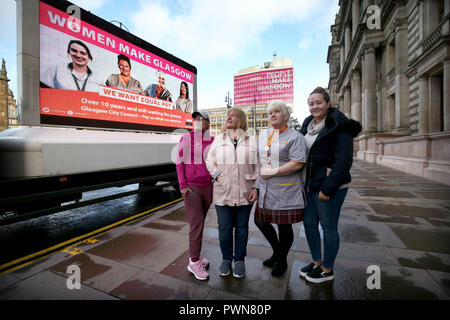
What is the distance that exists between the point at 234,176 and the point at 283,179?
53 cm

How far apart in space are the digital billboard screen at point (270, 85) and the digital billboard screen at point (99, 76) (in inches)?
4346

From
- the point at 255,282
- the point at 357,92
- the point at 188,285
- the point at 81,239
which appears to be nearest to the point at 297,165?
the point at 255,282

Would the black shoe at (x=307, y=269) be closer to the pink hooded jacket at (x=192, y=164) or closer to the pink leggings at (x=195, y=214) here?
the pink leggings at (x=195, y=214)

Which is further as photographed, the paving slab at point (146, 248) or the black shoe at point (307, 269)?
the paving slab at point (146, 248)

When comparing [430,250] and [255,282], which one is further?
[430,250]

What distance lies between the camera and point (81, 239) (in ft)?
12.5

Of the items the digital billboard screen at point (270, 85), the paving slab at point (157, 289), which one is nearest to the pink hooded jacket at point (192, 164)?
the paving slab at point (157, 289)

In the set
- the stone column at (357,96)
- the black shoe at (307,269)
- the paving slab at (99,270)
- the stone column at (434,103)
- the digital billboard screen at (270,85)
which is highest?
the digital billboard screen at (270,85)

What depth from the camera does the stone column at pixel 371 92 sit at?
1919 centimetres

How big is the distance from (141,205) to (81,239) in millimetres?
2425

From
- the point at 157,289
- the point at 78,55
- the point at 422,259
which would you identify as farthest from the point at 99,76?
the point at 422,259

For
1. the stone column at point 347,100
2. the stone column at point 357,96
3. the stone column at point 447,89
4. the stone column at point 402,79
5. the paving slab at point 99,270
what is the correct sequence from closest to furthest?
the paving slab at point 99,270
the stone column at point 447,89
the stone column at point 402,79
the stone column at point 357,96
the stone column at point 347,100

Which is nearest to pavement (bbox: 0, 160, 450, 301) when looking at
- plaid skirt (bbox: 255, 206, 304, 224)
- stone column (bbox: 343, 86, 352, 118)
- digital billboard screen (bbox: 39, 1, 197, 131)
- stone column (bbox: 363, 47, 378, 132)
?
plaid skirt (bbox: 255, 206, 304, 224)
